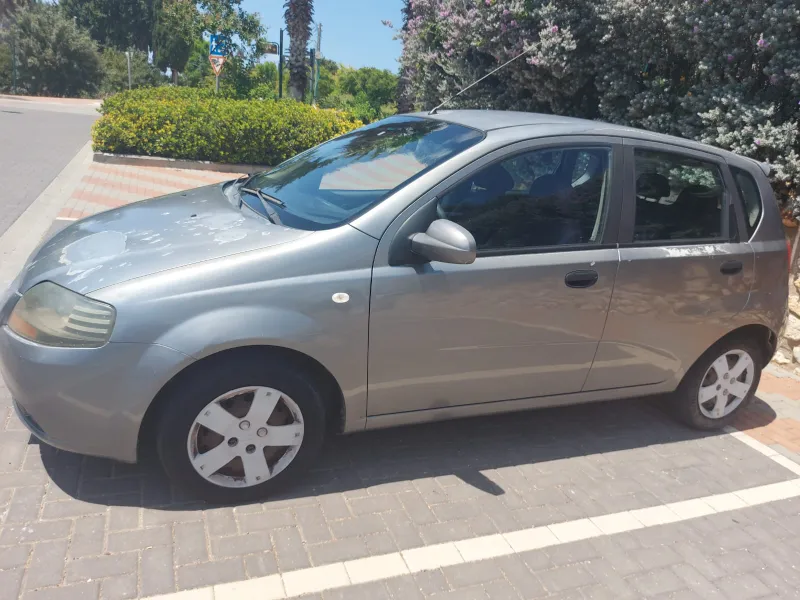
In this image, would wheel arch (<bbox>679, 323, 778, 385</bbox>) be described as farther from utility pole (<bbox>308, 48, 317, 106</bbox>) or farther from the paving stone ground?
utility pole (<bbox>308, 48, 317, 106</bbox>)

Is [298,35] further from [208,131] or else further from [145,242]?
[145,242]

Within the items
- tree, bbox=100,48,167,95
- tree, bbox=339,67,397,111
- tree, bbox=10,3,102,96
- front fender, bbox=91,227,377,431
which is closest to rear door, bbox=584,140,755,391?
front fender, bbox=91,227,377,431

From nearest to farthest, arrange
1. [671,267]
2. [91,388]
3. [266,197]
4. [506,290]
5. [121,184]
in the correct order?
1. [91,388]
2. [506,290]
3. [266,197]
4. [671,267]
5. [121,184]

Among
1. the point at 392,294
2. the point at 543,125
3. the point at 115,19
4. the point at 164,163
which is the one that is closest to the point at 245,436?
the point at 392,294

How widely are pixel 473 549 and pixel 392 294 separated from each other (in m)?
1.17

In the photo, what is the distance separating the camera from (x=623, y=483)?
3.70 metres

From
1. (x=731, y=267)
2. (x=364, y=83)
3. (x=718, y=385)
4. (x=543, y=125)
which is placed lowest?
(x=718, y=385)

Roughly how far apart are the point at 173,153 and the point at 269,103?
2.47m

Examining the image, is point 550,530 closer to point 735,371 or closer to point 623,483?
point 623,483

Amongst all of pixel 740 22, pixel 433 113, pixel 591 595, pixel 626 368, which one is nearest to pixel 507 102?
pixel 740 22

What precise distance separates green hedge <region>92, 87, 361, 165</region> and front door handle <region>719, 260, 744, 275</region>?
33.4 feet

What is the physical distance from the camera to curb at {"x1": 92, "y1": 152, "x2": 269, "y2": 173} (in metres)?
12.4

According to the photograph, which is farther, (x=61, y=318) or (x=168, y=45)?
(x=168, y=45)

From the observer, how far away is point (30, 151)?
13469mm
